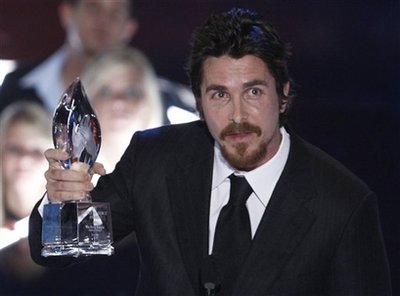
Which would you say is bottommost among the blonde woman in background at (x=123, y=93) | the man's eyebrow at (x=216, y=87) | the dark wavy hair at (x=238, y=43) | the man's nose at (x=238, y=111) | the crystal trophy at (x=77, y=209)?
the crystal trophy at (x=77, y=209)

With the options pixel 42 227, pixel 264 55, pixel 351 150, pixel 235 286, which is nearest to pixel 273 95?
pixel 264 55

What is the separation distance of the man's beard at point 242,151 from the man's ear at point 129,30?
105cm

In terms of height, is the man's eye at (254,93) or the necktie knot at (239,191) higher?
the man's eye at (254,93)

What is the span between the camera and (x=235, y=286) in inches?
74.4

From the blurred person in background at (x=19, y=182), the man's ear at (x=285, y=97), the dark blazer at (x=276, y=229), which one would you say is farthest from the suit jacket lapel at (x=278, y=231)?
the blurred person in background at (x=19, y=182)

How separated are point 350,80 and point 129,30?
2.15 ft

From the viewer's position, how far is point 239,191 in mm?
1988

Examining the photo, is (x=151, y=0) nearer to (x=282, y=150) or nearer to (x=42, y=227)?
(x=282, y=150)

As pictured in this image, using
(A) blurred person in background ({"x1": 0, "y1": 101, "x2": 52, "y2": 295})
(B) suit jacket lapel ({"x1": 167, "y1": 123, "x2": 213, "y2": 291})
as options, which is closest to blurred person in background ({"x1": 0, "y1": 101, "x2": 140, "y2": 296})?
(A) blurred person in background ({"x1": 0, "y1": 101, "x2": 52, "y2": 295})

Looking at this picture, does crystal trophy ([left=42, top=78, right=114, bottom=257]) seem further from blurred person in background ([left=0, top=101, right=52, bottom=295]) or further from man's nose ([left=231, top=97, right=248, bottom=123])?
blurred person in background ([left=0, top=101, right=52, bottom=295])

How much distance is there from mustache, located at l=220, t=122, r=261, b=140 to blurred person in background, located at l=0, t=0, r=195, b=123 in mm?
1011

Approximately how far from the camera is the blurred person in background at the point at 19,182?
2871 mm

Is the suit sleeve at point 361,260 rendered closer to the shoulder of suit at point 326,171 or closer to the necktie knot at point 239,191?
the shoulder of suit at point 326,171

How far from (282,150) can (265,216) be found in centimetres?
17
